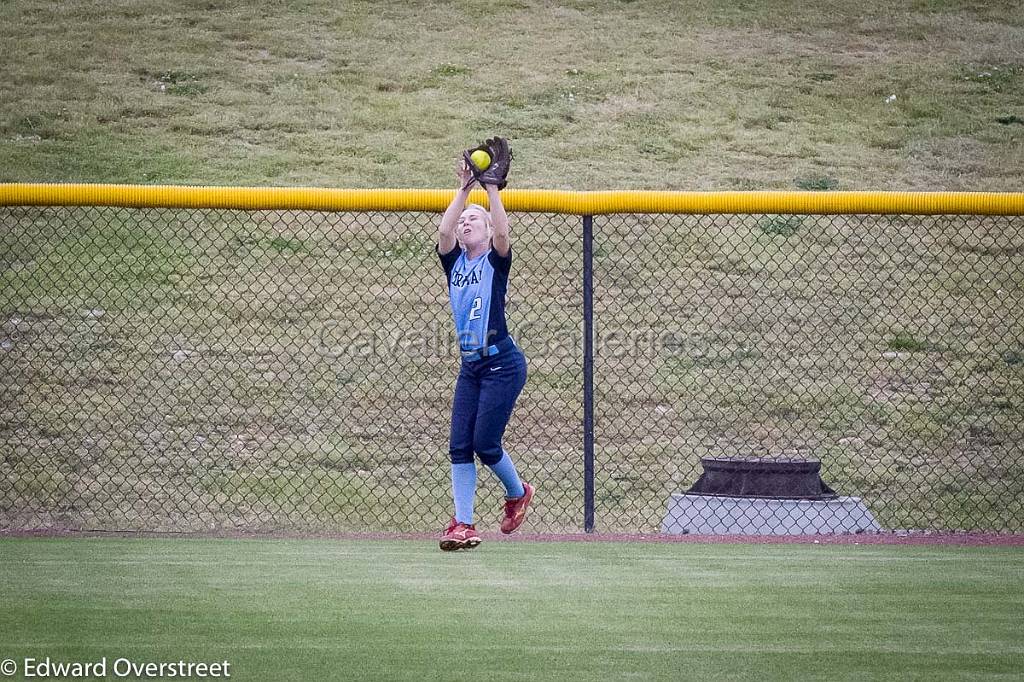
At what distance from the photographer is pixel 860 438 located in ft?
35.4

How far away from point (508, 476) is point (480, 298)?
0.98 meters

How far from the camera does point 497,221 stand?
575cm

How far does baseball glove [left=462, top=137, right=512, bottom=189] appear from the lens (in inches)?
224

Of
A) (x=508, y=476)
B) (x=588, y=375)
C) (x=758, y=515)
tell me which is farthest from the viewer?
(x=758, y=515)

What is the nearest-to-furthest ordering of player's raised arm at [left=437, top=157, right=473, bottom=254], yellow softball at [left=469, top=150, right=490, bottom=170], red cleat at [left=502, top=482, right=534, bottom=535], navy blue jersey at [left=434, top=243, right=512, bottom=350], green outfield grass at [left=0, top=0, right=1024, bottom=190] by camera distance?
yellow softball at [left=469, top=150, right=490, bottom=170] < player's raised arm at [left=437, top=157, right=473, bottom=254] < navy blue jersey at [left=434, top=243, right=512, bottom=350] < red cleat at [left=502, top=482, right=534, bottom=535] < green outfield grass at [left=0, top=0, right=1024, bottom=190]

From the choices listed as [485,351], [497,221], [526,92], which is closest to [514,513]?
[485,351]

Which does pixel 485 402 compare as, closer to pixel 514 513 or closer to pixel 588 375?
pixel 514 513

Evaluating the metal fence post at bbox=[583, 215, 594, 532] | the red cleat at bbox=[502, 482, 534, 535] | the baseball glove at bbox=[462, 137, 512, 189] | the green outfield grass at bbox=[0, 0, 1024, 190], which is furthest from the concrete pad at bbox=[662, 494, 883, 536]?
the green outfield grass at bbox=[0, 0, 1024, 190]

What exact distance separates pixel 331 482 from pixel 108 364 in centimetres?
281

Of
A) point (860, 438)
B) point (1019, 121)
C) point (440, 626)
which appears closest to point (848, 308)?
point (860, 438)

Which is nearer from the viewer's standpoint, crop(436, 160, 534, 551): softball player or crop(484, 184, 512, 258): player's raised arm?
crop(484, 184, 512, 258): player's raised arm

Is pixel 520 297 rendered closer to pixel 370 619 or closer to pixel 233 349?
pixel 233 349

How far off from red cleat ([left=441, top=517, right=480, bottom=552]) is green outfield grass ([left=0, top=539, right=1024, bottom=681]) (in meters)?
0.10

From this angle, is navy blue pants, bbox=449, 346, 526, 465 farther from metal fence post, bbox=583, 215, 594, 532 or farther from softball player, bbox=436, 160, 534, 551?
metal fence post, bbox=583, 215, 594, 532
